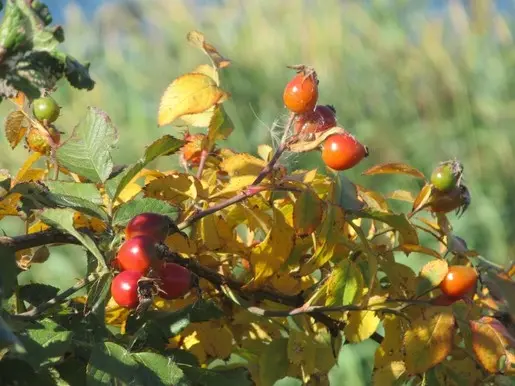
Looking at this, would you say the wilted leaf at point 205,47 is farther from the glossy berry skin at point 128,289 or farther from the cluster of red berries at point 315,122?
the glossy berry skin at point 128,289

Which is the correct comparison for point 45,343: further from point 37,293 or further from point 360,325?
point 360,325

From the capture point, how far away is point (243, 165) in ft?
2.26

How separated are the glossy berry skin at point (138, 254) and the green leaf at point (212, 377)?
0.10 meters

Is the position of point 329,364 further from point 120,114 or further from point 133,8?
point 133,8

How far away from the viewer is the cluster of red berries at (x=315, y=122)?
59 centimetres

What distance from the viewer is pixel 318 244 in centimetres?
62

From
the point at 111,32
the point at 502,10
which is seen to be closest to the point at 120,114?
the point at 111,32

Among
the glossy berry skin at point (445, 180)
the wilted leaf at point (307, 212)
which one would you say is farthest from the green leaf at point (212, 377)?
the glossy berry skin at point (445, 180)

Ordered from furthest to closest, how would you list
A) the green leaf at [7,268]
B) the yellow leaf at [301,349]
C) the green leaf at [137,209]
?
the yellow leaf at [301,349], the green leaf at [137,209], the green leaf at [7,268]

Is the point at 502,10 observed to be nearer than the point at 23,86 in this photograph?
No

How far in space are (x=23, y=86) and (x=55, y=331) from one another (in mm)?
181

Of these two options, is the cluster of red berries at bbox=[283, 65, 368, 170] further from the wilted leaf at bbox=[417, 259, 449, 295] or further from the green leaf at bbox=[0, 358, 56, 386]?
the green leaf at bbox=[0, 358, 56, 386]

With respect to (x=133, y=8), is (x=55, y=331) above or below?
above

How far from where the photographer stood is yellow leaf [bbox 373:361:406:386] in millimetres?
685
